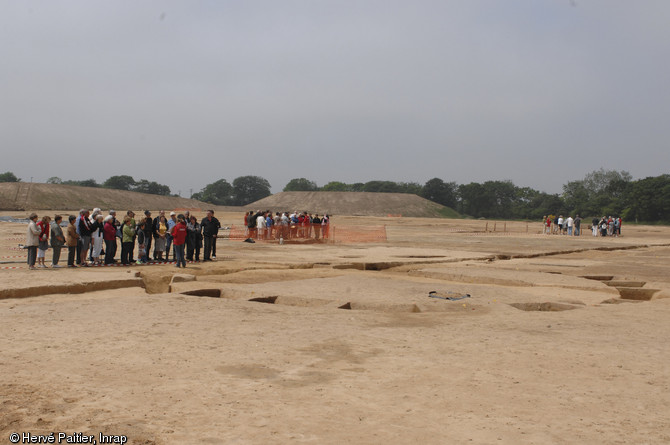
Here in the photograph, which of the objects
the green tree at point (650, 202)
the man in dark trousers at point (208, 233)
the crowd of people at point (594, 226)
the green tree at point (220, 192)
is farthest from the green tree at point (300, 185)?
the man in dark trousers at point (208, 233)

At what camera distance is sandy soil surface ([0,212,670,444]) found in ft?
14.3

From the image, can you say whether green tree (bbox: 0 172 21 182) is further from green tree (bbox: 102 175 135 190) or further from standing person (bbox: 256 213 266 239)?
standing person (bbox: 256 213 266 239)

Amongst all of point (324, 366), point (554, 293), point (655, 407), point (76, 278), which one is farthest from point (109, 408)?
point (554, 293)

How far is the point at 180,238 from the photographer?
15359 millimetres

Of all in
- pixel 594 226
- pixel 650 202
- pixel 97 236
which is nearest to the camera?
pixel 97 236

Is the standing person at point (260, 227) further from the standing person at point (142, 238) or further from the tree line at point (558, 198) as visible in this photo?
the tree line at point (558, 198)

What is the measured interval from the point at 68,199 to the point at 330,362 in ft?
Answer: 262

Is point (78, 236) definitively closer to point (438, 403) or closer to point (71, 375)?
point (71, 375)

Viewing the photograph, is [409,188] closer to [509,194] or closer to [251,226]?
[509,194]

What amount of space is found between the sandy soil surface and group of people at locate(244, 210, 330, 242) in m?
14.6

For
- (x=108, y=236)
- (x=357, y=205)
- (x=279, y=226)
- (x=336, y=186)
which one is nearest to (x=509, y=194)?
(x=357, y=205)

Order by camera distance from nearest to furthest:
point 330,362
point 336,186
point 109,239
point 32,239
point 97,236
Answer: point 330,362 → point 32,239 → point 109,239 → point 97,236 → point 336,186

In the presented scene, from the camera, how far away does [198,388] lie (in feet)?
17.0

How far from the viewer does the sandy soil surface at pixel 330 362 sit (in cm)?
435
